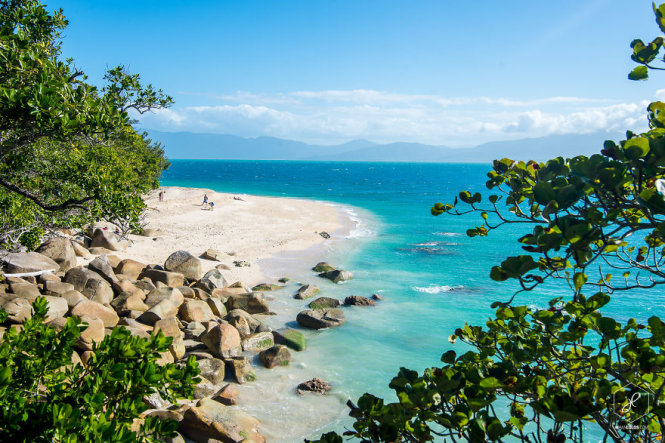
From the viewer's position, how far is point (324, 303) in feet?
64.8

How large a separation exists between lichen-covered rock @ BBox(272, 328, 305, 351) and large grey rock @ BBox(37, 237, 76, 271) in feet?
28.8

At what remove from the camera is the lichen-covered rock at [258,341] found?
14.7m

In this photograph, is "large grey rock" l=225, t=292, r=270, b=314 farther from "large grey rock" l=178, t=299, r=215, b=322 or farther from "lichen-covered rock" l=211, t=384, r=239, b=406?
"lichen-covered rock" l=211, t=384, r=239, b=406

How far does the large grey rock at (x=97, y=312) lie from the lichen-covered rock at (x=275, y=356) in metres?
4.89

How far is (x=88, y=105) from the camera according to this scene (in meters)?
6.89

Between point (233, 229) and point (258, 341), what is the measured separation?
21.8 meters

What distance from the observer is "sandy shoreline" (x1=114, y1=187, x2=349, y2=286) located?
25.1m

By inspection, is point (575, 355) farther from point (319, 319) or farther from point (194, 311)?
point (319, 319)

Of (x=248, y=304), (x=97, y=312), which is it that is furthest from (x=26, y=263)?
(x=248, y=304)

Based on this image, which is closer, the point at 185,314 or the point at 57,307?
the point at 57,307

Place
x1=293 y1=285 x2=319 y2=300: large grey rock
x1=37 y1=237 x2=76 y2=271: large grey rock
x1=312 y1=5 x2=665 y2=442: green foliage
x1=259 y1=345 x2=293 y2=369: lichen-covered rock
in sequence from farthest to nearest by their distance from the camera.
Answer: x1=293 y1=285 x2=319 y2=300: large grey rock < x1=37 y1=237 x2=76 y2=271: large grey rock < x1=259 y1=345 x2=293 y2=369: lichen-covered rock < x1=312 y1=5 x2=665 y2=442: green foliage

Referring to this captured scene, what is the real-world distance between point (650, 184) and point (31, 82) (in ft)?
27.7

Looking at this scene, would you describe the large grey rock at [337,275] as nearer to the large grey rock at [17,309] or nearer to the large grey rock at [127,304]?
the large grey rock at [127,304]

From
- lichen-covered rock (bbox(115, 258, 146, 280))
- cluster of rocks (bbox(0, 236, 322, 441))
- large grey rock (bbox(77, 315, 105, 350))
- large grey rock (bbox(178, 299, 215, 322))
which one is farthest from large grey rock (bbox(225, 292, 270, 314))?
large grey rock (bbox(77, 315, 105, 350))
